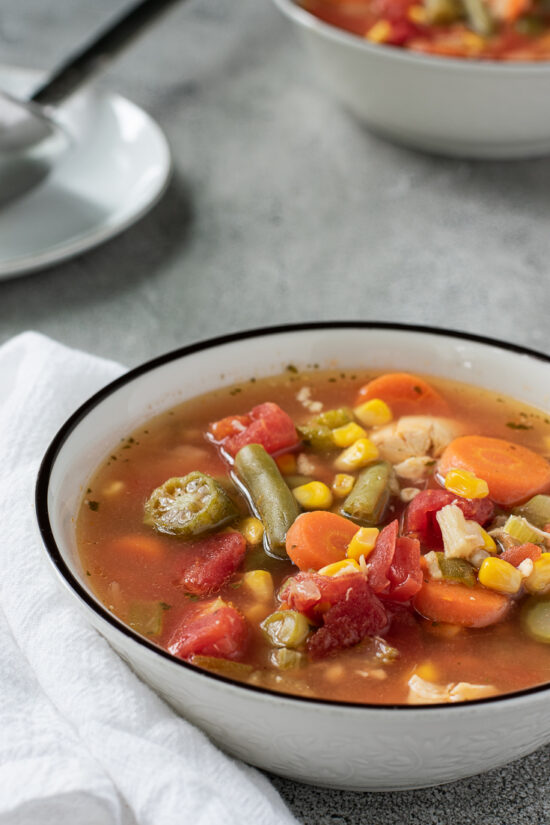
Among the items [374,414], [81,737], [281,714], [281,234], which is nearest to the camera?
[281,714]

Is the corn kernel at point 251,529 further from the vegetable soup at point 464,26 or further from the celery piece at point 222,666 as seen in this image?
the vegetable soup at point 464,26

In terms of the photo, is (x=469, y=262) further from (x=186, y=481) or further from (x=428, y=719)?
(x=428, y=719)

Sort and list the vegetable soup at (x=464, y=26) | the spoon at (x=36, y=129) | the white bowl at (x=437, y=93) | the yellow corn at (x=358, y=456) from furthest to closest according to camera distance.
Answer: the vegetable soup at (x=464, y=26), the spoon at (x=36, y=129), the white bowl at (x=437, y=93), the yellow corn at (x=358, y=456)

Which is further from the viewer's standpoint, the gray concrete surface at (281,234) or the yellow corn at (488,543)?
the gray concrete surface at (281,234)

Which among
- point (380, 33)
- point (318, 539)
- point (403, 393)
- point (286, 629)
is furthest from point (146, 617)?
point (380, 33)

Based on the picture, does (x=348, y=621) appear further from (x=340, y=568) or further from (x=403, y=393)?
(x=403, y=393)

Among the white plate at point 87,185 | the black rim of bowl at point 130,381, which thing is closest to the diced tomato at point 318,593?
the black rim of bowl at point 130,381

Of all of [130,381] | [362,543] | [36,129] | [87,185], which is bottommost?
[87,185]

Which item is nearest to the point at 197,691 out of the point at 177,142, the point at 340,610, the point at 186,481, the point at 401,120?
the point at 340,610
